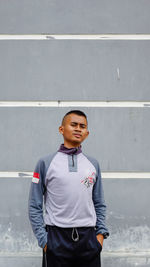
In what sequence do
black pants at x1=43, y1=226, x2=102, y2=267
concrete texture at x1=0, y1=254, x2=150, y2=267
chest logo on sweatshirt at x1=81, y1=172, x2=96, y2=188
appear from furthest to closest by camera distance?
concrete texture at x1=0, y1=254, x2=150, y2=267 < chest logo on sweatshirt at x1=81, y1=172, x2=96, y2=188 < black pants at x1=43, y1=226, x2=102, y2=267

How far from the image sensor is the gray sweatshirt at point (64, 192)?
2.51m

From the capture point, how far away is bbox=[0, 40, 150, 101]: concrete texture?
3869 mm

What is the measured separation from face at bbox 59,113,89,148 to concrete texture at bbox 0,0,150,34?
1587 millimetres

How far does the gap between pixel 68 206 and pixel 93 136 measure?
146 centimetres

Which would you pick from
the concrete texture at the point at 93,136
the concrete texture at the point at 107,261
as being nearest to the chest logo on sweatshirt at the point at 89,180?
the concrete texture at the point at 93,136

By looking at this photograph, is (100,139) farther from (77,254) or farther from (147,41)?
(77,254)

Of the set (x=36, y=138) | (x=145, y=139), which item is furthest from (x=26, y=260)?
(x=145, y=139)

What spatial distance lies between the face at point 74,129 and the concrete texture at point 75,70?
1.21 m

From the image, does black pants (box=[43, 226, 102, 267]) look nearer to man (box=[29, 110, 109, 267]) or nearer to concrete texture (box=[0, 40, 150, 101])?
man (box=[29, 110, 109, 267])

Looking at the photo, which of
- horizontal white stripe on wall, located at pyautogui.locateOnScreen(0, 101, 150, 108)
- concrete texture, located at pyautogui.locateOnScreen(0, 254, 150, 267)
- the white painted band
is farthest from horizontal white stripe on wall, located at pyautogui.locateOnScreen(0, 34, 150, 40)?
concrete texture, located at pyautogui.locateOnScreen(0, 254, 150, 267)

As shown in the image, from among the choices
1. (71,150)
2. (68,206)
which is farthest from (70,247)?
(71,150)

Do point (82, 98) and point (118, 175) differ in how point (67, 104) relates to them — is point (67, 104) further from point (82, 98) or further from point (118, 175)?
point (118, 175)

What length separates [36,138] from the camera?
3857 millimetres

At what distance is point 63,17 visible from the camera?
390cm
